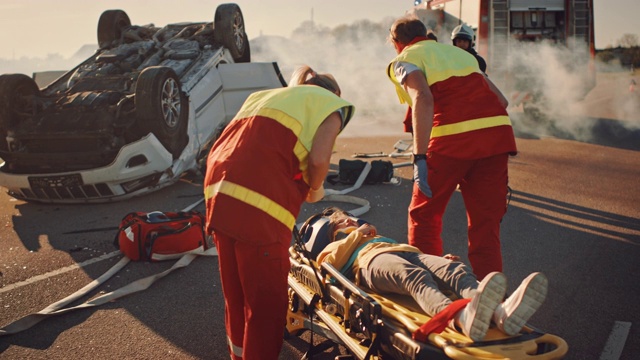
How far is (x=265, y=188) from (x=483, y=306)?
1092 millimetres

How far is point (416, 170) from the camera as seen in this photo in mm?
4047

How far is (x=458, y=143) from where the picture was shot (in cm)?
405

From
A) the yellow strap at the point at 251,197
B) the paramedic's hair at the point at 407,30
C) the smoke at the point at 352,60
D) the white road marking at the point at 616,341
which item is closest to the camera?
the yellow strap at the point at 251,197

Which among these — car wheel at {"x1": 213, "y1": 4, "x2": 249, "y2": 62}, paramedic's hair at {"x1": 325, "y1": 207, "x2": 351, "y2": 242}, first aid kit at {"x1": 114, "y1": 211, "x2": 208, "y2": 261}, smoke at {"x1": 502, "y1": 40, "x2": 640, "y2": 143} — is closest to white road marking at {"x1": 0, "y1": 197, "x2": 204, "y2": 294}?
first aid kit at {"x1": 114, "y1": 211, "x2": 208, "y2": 261}

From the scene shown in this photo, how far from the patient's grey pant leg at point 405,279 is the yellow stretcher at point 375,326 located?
7 centimetres

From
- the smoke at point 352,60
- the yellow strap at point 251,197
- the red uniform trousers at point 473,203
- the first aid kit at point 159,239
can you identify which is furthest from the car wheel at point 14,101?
the smoke at point 352,60

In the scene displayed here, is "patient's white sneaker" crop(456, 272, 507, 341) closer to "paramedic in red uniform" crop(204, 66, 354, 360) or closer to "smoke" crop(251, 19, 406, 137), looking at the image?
"paramedic in red uniform" crop(204, 66, 354, 360)

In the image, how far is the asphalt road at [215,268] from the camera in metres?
3.88

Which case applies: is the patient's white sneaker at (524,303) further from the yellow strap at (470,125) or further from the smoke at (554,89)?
the smoke at (554,89)

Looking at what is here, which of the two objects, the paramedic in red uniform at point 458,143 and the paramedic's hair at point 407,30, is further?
the paramedic's hair at point 407,30

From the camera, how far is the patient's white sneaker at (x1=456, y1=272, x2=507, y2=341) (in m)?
2.60

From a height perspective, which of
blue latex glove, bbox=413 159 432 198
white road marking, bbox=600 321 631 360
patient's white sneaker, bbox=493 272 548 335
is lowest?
white road marking, bbox=600 321 631 360

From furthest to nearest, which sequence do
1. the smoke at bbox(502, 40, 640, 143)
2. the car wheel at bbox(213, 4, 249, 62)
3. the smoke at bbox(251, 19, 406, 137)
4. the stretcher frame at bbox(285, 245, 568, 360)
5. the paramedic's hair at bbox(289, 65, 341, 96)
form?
the smoke at bbox(251, 19, 406, 137) < the smoke at bbox(502, 40, 640, 143) < the car wheel at bbox(213, 4, 249, 62) < the paramedic's hair at bbox(289, 65, 341, 96) < the stretcher frame at bbox(285, 245, 568, 360)

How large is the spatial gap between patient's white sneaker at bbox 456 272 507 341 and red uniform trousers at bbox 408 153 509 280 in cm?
145
